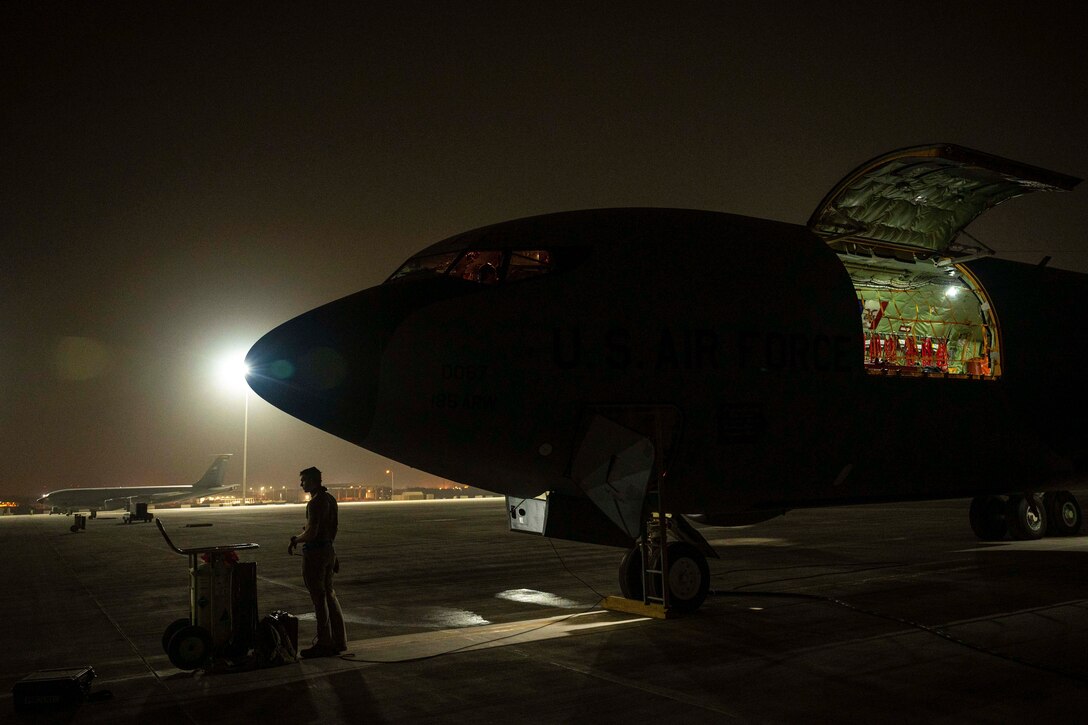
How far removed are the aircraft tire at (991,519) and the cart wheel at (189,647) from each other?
1673 centimetres

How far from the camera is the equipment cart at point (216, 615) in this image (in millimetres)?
7941

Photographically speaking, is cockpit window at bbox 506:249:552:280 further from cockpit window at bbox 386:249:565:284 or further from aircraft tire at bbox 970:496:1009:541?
aircraft tire at bbox 970:496:1009:541

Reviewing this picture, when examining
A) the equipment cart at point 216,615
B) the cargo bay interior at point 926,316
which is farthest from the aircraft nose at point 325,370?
the cargo bay interior at point 926,316

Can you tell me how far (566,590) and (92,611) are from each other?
700 cm

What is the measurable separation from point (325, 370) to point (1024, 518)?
16221 millimetres

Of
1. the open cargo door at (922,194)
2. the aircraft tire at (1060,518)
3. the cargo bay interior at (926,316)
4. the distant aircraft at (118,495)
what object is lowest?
the distant aircraft at (118,495)

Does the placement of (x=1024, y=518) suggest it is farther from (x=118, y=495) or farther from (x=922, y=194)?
(x=118, y=495)

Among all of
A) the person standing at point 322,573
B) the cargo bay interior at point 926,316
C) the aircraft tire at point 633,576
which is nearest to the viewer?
the person standing at point 322,573

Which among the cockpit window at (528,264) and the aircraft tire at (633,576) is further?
the aircraft tire at (633,576)

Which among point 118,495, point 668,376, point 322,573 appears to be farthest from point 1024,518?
point 118,495

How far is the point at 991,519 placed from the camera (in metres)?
18.6

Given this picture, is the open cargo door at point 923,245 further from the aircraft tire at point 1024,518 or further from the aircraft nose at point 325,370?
the aircraft nose at point 325,370

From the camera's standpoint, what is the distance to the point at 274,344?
9.24 meters

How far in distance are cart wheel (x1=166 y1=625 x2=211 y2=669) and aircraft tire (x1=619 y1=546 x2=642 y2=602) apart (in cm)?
510
